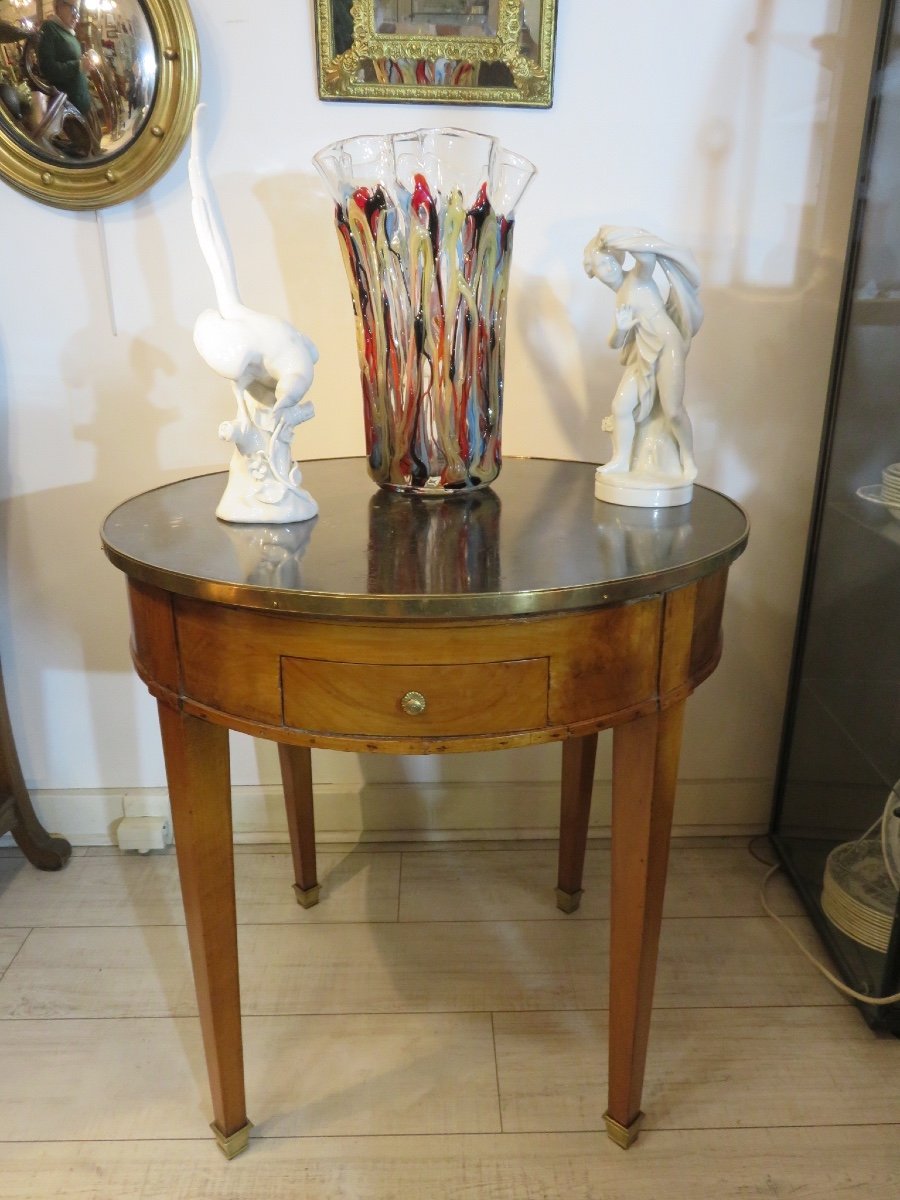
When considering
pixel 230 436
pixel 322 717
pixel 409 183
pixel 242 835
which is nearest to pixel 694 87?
pixel 409 183

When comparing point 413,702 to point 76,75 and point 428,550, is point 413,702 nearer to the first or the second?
point 428,550

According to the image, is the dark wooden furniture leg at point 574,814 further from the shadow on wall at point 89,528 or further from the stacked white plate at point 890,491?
the shadow on wall at point 89,528

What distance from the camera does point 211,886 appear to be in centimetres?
100

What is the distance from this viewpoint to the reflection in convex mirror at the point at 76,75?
1.28 meters

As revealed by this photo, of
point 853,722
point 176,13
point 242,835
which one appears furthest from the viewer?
point 242,835

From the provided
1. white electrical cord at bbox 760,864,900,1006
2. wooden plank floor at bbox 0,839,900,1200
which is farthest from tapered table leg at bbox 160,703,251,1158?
white electrical cord at bbox 760,864,900,1006

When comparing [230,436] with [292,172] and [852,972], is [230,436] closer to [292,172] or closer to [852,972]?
[292,172]

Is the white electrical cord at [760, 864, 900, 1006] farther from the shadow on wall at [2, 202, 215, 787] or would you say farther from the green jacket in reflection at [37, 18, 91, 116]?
the green jacket in reflection at [37, 18, 91, 116]

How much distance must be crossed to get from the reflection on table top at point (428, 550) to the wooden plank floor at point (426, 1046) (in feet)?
2.48

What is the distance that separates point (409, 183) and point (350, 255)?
11cm

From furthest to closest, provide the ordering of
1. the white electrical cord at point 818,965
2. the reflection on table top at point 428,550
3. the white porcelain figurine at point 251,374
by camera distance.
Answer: the white electrical cord at point 818,965
the white porcelain figurine at point 251,374
the reflection on table top at point 428,550

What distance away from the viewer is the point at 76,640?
1618 millimetres

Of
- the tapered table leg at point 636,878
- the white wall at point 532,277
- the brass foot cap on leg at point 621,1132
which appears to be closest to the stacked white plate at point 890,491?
the white wall at point 532,277

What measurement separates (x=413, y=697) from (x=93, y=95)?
109cm
